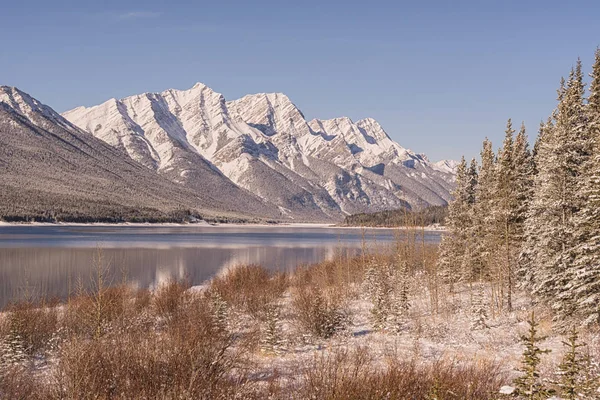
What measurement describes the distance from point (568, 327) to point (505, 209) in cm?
922

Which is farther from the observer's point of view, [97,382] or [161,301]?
[161,301]

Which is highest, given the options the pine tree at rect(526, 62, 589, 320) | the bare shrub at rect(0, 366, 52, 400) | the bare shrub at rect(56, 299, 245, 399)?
the pine tree at rect(526, 62, 589, 320)

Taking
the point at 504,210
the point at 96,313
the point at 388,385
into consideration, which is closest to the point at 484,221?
the point at 504,210

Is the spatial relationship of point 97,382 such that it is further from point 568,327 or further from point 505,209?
point 505,209

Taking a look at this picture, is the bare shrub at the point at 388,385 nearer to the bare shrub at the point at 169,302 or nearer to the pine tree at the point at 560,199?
the pine tree at the point at 560,199

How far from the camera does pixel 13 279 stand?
4075cm

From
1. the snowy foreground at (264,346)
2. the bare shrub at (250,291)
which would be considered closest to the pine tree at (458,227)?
the snowy foreground at (264,346)

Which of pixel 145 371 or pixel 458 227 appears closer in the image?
pixel 145 371

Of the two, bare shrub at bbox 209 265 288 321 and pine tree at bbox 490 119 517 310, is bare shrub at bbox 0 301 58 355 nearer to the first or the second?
bare shrub at bbox 209 265 288 321

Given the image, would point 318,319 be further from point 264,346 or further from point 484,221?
point 484,221

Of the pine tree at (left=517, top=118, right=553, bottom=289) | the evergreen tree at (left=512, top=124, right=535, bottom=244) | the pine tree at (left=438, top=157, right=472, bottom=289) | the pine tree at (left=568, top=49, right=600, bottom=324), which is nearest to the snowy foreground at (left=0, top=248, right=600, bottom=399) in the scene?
the pine tree at (left=568, top=49, right=600, bottom=324)

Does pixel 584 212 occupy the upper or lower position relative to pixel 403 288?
upper

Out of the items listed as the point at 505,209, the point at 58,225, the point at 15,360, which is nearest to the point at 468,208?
the point at 505,209

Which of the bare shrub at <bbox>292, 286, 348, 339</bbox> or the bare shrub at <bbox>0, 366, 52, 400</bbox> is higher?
the bare shrub at <bbox>0, 366, 52, 400</bbox>
